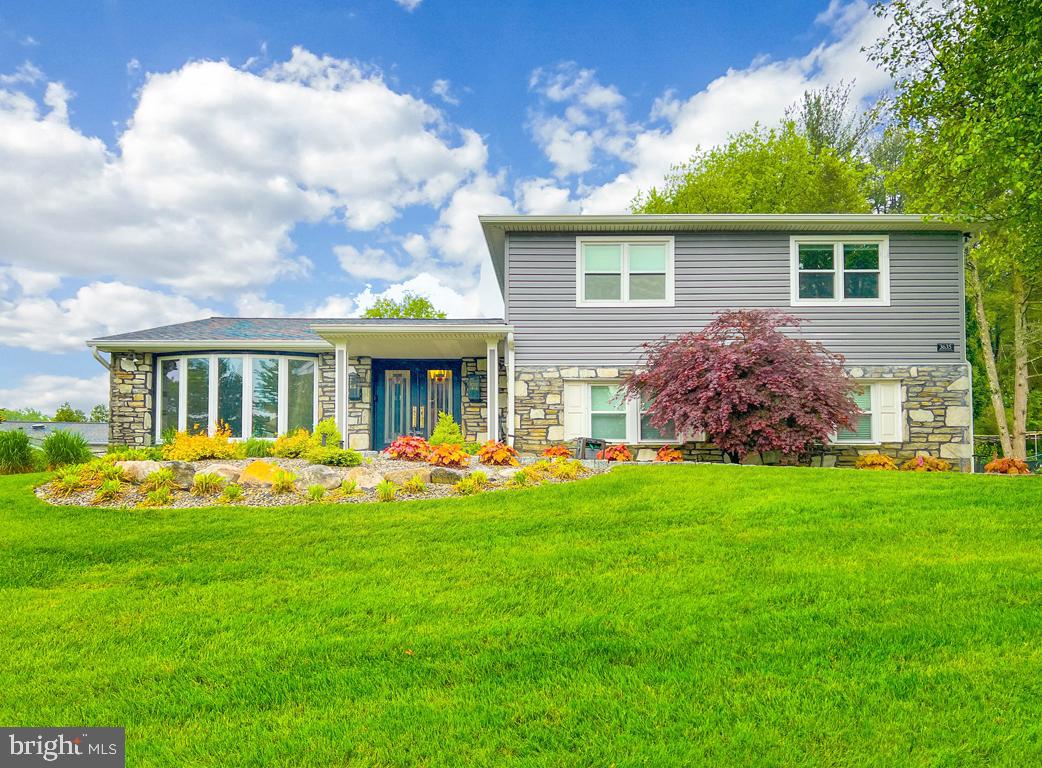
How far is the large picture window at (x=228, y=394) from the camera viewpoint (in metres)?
12.9

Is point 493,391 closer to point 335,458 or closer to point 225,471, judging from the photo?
point 335,458

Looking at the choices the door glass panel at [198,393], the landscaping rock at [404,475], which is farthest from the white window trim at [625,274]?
the door glass panel at [198,393]

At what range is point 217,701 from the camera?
8.61 feet

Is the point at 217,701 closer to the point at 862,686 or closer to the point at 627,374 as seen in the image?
the point at 862,686

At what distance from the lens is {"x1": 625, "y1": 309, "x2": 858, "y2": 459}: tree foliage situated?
920 cm

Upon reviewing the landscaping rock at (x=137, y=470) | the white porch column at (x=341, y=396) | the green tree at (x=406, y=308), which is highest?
the green tree at (x=406, y=308)

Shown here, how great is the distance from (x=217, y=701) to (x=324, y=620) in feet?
2.89

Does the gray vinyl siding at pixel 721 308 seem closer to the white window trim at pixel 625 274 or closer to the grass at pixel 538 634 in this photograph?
the white window trim at pixel 625 274

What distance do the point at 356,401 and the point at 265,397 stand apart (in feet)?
6.39

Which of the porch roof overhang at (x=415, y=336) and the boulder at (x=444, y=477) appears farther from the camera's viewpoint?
the porch roof overhang at (x=415, y=336)

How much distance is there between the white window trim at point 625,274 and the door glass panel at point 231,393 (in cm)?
745

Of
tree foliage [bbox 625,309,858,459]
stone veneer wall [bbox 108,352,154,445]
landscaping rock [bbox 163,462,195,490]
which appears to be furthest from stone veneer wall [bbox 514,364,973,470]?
stone veneer wall [bbox 108,352,154,445]

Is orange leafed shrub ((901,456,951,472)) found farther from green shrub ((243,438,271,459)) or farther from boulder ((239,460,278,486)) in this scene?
green shrub ((243,438,271,459))

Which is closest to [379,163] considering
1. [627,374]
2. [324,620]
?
[627,374]
